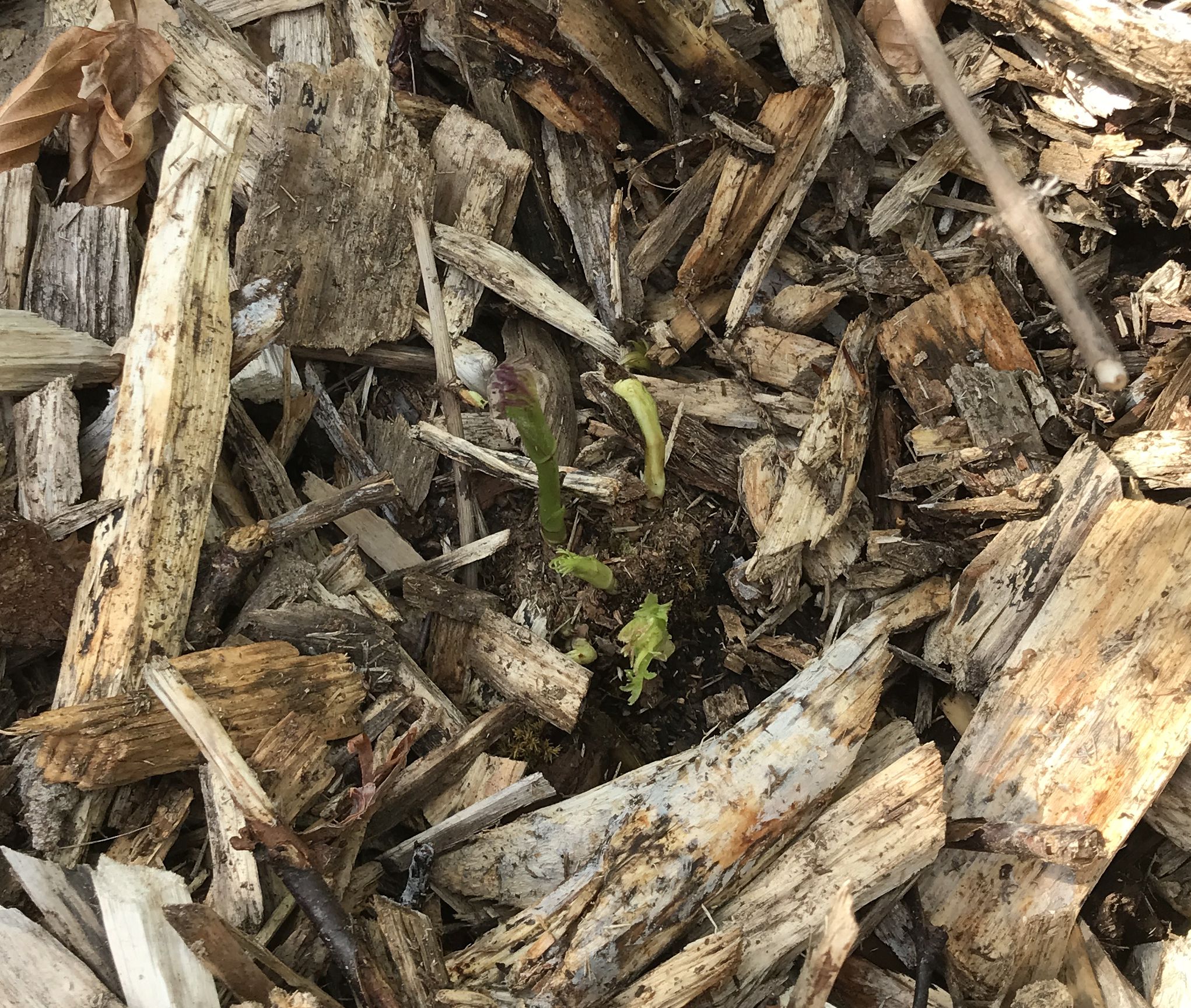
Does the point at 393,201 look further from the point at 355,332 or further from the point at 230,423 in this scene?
the point at 230,423

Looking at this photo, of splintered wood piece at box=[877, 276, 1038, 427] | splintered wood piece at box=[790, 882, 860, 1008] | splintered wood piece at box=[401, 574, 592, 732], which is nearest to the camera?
splintered wood piece at box=[790, 882, 860, 1008]

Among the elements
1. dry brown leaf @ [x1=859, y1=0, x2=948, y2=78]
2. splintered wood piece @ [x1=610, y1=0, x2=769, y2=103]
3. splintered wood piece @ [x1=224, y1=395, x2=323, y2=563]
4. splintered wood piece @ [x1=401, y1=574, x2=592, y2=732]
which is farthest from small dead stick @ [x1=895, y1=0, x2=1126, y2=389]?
splintered wood piece @ [x1=224, y1=395, x2=323, y2=563]

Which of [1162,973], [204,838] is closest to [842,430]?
[1162,973]

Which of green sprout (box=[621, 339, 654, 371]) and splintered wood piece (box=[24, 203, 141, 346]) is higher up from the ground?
green sprout (box=[621, 339, 654, 371])

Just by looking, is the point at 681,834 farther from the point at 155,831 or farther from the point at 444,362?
the point at 444,362

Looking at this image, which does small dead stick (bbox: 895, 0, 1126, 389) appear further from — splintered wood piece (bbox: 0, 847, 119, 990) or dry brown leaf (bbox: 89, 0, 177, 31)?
splintered wood piece (bbox: 0, 847, 119, 990)

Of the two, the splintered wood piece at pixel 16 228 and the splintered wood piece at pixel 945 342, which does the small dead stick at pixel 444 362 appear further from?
the splintered wood piece at pixel 945 342
